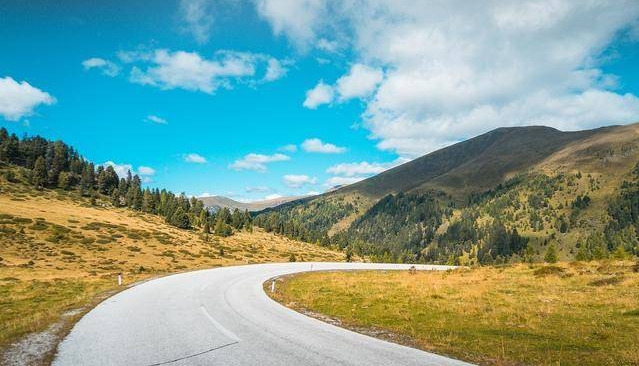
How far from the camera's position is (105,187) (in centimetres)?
14712

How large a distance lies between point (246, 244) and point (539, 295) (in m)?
80.2

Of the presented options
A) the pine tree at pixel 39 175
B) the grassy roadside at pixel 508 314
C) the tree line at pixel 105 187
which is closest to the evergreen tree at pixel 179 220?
the tree line at pixel 105 187

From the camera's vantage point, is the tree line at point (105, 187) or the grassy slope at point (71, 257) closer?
the grassy slope at point (71, 257)

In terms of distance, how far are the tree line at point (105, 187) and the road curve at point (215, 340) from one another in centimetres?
9140

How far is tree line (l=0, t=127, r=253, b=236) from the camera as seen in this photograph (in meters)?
118

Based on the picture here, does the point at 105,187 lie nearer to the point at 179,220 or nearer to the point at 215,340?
the point at 179,220

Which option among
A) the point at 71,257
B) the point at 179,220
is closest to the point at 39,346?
the point at 71,257

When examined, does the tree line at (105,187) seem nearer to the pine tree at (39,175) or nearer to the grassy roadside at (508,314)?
→ the pine tree at (39,175)

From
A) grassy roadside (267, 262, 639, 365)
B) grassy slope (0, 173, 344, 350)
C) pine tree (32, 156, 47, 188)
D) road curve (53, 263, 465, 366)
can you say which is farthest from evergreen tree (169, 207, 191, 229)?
road curve (53, 263, 465, 366)

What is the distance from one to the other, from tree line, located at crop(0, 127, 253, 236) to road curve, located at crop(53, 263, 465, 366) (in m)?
91.4

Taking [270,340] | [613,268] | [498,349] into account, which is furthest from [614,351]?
[613,268]

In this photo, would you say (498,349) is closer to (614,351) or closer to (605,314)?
(614,351)

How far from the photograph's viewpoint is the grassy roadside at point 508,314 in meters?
11.3

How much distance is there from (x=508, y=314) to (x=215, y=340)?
13404mm
